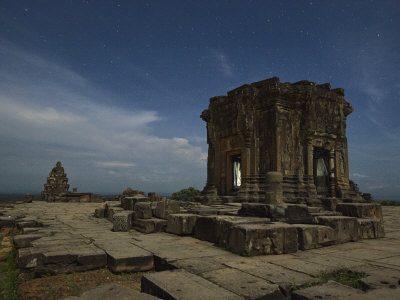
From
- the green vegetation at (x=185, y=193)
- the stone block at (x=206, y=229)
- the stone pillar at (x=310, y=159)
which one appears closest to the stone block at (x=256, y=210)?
the stone block at (x=206, y=229)

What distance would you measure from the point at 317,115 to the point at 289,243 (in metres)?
12.1

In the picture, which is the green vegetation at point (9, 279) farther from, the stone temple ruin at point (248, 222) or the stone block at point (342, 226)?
the stone block at point (342, 226)

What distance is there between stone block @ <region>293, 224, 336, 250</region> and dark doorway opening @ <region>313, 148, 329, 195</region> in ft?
36.0

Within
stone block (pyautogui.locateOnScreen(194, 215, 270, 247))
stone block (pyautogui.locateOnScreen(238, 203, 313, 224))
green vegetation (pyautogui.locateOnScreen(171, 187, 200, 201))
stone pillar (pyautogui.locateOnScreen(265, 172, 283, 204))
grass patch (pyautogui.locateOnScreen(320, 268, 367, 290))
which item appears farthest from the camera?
green vegetation (pyautogui.locateOnScreen(171, 187, 200, 201))

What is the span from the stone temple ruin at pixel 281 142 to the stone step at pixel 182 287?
1016cm

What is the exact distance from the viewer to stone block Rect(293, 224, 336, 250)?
191 inches

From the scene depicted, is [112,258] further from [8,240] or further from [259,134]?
[259,134]

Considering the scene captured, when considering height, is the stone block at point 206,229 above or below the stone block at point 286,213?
below

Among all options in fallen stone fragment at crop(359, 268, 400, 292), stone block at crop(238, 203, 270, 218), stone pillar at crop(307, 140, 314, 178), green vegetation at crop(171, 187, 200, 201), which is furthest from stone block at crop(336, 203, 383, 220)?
green vegetation at crop(171, 187, 200, 201)

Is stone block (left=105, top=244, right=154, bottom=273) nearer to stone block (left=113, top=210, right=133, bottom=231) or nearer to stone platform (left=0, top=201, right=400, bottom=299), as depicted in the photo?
stone platform (left=0, top=201, right=400, bottom=299)

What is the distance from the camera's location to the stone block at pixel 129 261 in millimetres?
3634

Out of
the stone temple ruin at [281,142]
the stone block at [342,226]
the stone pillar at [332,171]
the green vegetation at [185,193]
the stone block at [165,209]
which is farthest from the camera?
the green vegetation at [185,193]

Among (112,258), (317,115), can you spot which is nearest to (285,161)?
(317,115)

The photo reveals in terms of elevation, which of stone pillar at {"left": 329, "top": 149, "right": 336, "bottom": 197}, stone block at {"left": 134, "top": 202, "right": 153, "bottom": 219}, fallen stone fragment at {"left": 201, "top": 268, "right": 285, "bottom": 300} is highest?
stone pillar at {"left": 329, "top": 149, "right": 336, "bottom": 197}
